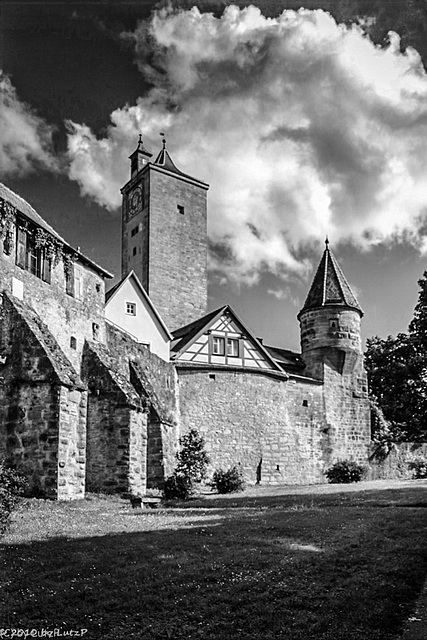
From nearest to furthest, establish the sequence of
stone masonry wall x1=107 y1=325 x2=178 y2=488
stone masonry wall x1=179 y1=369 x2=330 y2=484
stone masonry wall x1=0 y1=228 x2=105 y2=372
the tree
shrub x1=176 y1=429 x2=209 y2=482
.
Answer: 1. stone masonry wall x1=0 y1=228 x2=105 y2=372
2. shrub x1=176 y1=429 x2=209 y2=482
3. stone masonry wall x1=107 y1=325 x2=178 y2=488
4. stone masonry wall x1=179 y1=369 x2=330 y2=484
5. the tree

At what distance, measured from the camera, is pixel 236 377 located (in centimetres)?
3116

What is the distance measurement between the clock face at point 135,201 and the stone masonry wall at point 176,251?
4.17 feet

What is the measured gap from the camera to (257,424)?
3105cm

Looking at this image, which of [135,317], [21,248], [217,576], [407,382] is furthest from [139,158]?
[217,576]

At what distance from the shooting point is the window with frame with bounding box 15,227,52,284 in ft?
62.4

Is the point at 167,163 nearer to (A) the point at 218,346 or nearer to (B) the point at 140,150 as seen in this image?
(B) the point at 140,150

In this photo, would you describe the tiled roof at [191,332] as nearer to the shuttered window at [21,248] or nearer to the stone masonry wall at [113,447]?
the stone masonry wall at [113,447]

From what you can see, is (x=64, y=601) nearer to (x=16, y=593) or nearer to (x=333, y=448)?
(x=16, y=593)

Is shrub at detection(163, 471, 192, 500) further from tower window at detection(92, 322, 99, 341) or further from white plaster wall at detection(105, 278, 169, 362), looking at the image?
white plaster wall at detection(105, 278, 169, 362)

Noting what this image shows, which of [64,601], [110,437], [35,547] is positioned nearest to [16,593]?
[64,601]

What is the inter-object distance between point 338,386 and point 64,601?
29257 mm

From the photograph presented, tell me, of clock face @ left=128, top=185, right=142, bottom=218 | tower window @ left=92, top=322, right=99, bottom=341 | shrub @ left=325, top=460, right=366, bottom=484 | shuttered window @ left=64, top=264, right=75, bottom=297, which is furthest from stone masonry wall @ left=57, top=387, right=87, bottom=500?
clock face @ left=128, top=185, right=142, bottom=218

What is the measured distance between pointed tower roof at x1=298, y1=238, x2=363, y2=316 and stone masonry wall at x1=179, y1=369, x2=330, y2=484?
15.9 ft

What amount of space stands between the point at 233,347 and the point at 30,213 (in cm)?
1362
